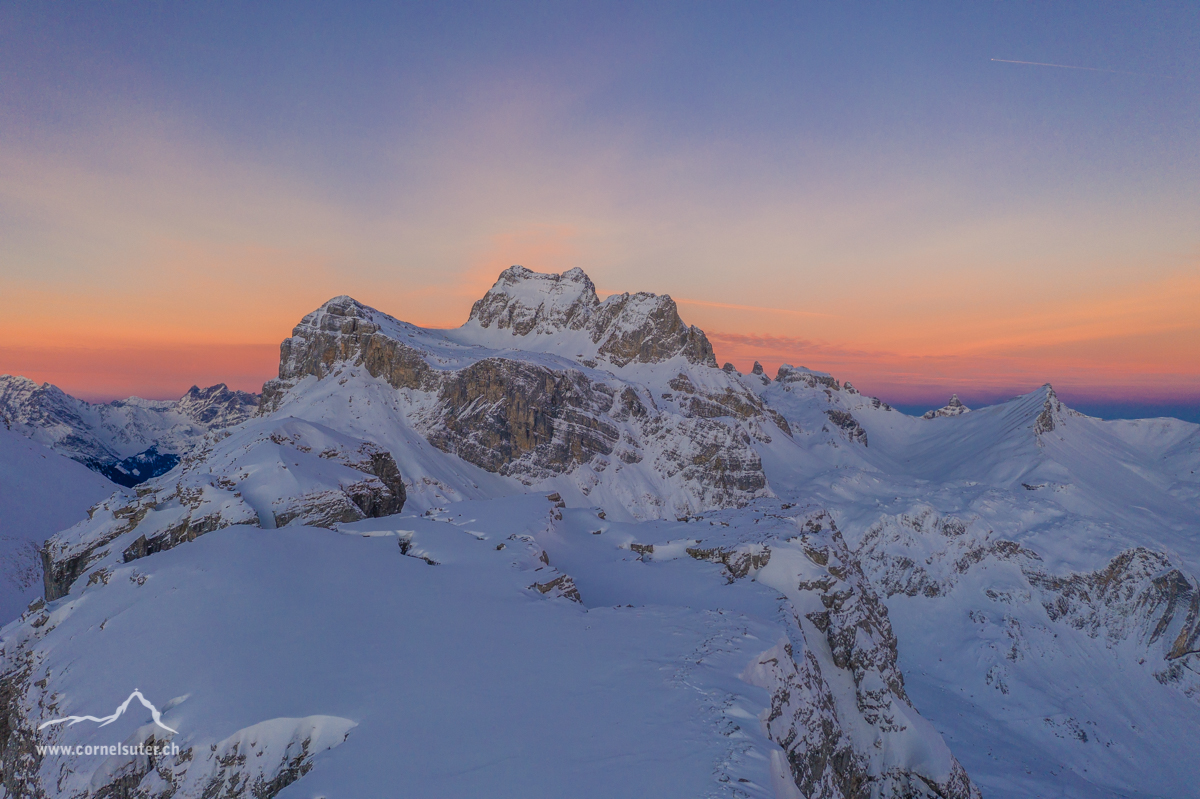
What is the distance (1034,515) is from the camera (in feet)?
367

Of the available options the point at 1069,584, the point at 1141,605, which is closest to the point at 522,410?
the point at 1069,584

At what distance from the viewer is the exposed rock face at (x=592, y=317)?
157125 millimetres

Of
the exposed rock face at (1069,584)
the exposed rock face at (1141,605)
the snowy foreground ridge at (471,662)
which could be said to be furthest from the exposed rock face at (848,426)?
the snowy foreground ridge at (471,662)

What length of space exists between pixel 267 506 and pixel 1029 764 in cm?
8899

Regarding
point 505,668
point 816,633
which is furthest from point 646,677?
point 816,633

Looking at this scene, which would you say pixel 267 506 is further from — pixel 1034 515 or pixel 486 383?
pixel 1034 515

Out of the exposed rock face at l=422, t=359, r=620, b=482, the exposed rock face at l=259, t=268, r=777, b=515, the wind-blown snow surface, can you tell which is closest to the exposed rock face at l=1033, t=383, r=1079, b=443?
the exposed rock face at l=259, t=268, r=777, b=515

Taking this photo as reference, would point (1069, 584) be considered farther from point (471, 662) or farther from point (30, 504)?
point (30, 504)

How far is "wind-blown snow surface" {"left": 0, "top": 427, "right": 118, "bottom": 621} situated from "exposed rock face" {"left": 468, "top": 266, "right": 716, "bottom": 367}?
4384 inches

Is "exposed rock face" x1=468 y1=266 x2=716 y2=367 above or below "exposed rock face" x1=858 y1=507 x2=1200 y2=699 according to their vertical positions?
above

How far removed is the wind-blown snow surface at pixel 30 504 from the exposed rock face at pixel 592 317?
111m

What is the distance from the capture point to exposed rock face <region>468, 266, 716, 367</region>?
157 m

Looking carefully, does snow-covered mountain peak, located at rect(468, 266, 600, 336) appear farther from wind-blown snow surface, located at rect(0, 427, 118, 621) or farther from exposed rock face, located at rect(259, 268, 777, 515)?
wind-blown snow surface, located at rect(0, 427, 118, 621)

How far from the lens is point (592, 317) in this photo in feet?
544
